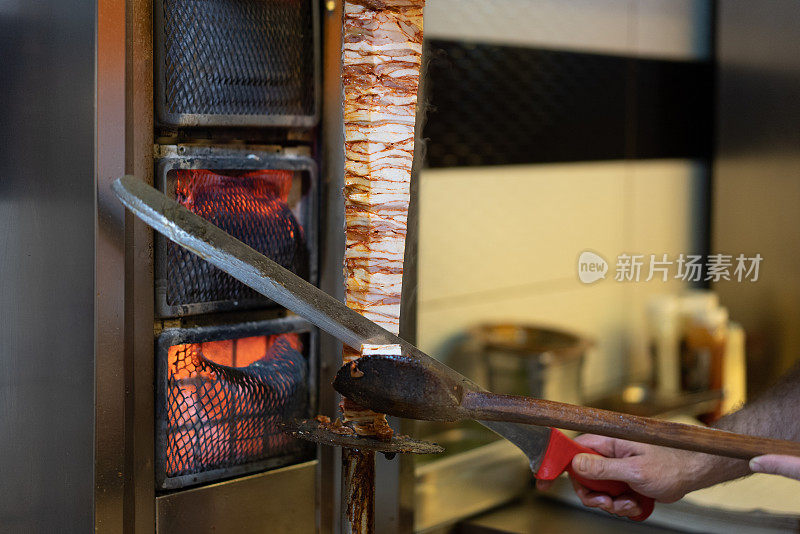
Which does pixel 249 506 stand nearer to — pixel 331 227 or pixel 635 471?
pixel 331 227

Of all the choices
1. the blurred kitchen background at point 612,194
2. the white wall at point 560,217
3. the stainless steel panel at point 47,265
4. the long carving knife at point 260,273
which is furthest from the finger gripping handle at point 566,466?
the white wall at point 560,217

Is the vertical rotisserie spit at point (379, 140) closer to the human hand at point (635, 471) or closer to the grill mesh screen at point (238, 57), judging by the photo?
the grill mesh screen at point (238, 57)

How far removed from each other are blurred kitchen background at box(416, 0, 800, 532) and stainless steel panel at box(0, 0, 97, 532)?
1311 mm

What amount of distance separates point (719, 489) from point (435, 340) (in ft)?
3.11

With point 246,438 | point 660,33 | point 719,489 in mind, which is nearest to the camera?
point 246,438

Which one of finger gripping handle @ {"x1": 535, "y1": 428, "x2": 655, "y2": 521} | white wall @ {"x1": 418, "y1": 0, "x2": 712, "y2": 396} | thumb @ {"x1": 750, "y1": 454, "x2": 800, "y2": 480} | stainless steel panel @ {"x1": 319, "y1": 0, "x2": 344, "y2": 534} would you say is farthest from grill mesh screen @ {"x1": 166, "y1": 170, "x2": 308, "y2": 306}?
white wall @ {"x1": 418, "y1": 0, "x2": 712, "y2": 396}

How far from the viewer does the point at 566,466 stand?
109 centimetres

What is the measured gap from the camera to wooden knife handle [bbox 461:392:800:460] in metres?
0.83

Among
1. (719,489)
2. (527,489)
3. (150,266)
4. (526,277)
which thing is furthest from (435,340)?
(150,266)

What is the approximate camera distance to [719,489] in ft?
5.81

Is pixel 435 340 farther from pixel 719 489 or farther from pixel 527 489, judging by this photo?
→ pixel 719 489

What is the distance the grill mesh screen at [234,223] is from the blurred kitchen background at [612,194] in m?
1.19

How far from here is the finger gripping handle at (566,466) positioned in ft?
3.44

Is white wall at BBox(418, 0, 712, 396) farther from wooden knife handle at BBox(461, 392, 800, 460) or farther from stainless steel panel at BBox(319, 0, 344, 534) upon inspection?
wooden knife handle at BBox(461, 392, 800, 460)
